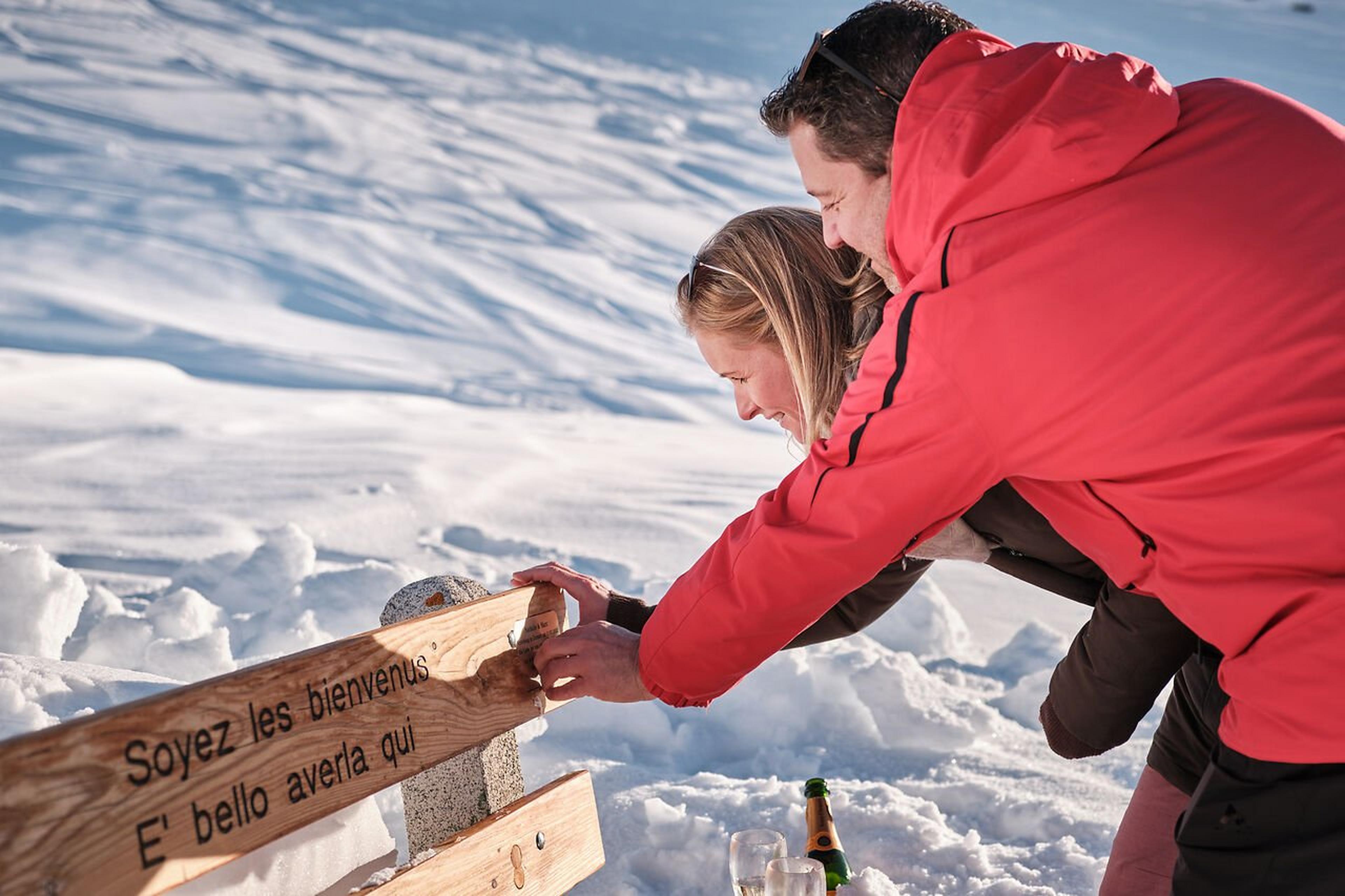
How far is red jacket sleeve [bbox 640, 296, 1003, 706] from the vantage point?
1365 millimetres

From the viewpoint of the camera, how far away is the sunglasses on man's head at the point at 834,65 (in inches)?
60.9

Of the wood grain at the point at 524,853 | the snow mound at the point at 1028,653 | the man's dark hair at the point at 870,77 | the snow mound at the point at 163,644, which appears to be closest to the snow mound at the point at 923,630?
the snow mound at the point at 1028,653

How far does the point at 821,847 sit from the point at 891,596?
58 cm

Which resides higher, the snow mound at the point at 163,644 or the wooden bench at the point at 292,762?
the wooden bench at the point at 292,762

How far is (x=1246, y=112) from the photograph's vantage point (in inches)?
52.1

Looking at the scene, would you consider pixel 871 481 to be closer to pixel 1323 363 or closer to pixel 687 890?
pixel 1323 363

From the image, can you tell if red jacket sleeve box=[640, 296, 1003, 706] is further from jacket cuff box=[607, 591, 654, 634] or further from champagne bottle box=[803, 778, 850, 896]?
champagne bottle box=[803, 778, 850, 896]

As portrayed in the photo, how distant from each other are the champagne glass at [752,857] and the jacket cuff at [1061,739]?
56cm

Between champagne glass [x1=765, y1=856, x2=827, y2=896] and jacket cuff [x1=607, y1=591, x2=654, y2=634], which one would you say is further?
jacket cuff [x1=607, y1=591, x2=654, y2=634]

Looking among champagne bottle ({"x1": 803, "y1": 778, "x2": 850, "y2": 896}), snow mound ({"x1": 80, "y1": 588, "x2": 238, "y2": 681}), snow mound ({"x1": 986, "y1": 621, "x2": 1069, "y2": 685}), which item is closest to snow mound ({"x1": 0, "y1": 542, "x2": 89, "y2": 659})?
snow mound ({"x1": 80, "y1": 588, "x2": 238, "y2": 681})

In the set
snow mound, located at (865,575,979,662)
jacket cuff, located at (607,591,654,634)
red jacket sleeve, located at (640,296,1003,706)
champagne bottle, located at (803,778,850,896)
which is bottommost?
snow mound, located at (865,575,979,662)

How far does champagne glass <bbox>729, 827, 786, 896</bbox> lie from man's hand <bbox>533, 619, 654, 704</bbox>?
1.24 ft

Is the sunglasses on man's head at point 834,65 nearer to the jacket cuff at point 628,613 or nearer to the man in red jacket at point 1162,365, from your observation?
the man in red jacket at point 1162,365

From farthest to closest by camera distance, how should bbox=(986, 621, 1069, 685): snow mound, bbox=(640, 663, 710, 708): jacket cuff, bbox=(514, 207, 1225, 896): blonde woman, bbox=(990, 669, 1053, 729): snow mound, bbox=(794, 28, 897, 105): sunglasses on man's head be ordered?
bbox=(986, 621, 1069, 685): snow mound, bbox=(990, 669, 1053, 729): snow mound, bbox=(514, 207, 1225, 896): blonde woman, bbox=(640, 663, 710, 708): jacket cuff, bbox=(794, 28, 897, 105): sunglasses on man's head
